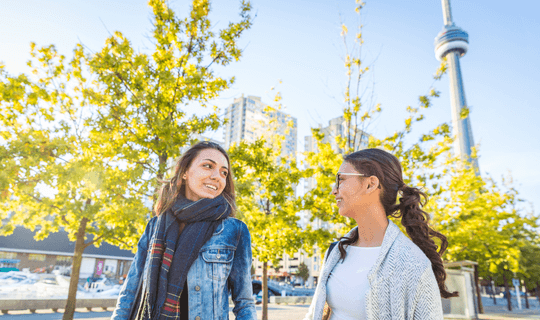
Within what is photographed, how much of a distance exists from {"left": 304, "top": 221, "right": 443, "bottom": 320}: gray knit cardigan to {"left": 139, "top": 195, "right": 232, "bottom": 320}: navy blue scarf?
115 cm

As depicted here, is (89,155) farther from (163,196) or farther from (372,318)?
(372,318)

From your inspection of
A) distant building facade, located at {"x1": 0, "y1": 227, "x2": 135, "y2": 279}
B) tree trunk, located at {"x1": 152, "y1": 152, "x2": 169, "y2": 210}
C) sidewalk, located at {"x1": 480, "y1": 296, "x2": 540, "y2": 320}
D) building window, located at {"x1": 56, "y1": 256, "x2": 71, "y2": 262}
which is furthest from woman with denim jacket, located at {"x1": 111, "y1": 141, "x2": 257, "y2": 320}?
building window, located at {"x1": 56, "y1": 256, "x2": 71, "y2": 262}

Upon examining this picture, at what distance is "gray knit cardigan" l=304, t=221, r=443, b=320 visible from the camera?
1.71m

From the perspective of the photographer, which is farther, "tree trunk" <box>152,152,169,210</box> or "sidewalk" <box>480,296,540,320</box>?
"sidewalk" <box>480,296,540,320</box>

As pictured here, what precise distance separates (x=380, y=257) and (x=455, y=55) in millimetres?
124163

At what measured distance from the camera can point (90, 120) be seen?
7.59m

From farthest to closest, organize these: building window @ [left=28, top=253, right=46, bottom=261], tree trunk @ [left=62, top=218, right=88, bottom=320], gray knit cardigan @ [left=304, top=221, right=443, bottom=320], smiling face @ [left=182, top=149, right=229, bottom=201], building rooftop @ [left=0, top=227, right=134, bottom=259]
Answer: building window @ [left=28, top=253, right=46, bottom=261] < building rooftop @ [left=0, top=227, right=134, bottom=259] < tree trunk @ [left=62, top=218, right=88, bottom=320] < smiling face @ [left=182, top=149, right=229, bottom=201] < gray knit cardigan @ [left=304, top=221, right=443, bottom=320]

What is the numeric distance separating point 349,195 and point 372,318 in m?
0.80

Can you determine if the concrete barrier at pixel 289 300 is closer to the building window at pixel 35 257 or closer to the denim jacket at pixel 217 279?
the denim jacket at pixel 217 279

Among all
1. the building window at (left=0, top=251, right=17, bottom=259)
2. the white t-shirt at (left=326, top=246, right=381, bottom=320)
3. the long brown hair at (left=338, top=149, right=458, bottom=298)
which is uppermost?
the long brown hair at (left=338, top=149, right=458, bottom=298)

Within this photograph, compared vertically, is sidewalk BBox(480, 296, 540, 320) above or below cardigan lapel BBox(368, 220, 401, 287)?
below

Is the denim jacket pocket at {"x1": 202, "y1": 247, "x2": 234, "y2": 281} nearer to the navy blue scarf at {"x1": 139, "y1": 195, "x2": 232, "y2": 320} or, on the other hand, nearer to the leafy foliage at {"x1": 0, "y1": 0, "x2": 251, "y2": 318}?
the navy blue scarf at {"x1": 139, "y1": 195, "x2": 232, "y2": 320}

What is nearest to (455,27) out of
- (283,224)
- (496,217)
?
(496,217)

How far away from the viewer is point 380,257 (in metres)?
1.96
